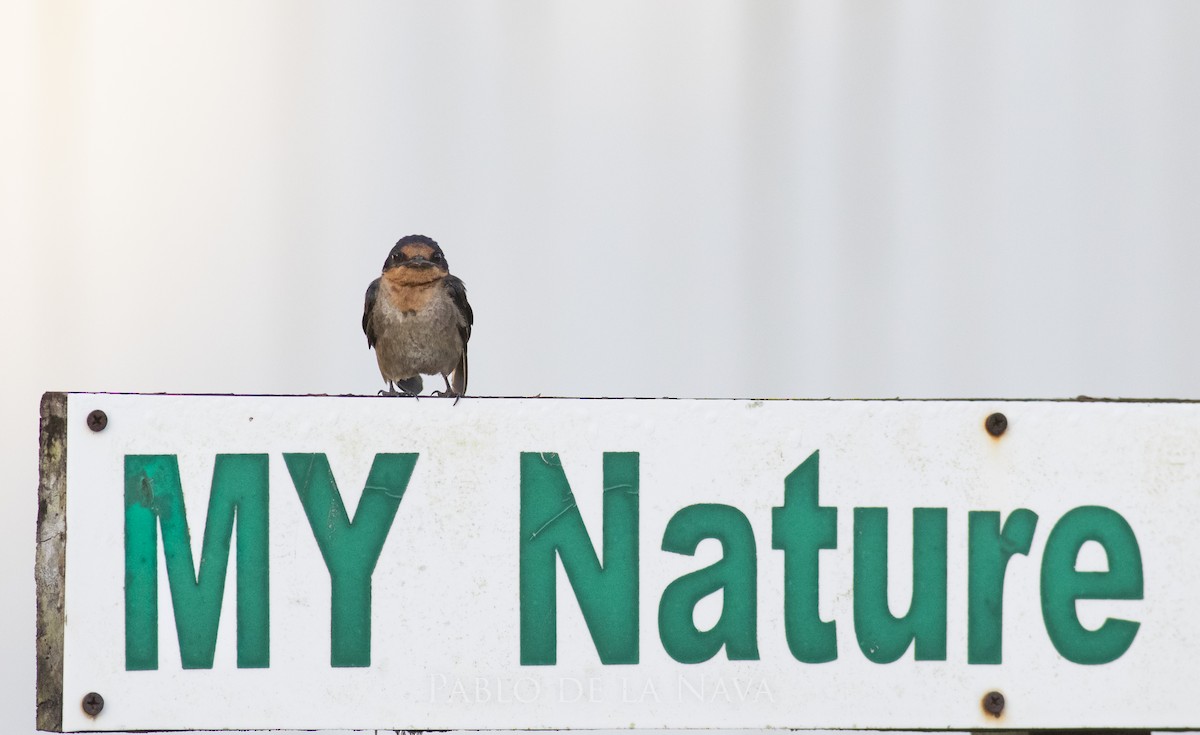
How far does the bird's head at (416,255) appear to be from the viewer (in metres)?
2.44

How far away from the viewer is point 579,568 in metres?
1.28

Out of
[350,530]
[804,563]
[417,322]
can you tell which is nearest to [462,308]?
[417,322]

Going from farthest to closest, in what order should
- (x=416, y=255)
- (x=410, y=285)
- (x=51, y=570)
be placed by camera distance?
(x=410, y=285) → (x=416, y=255) → (x=51, y=570)

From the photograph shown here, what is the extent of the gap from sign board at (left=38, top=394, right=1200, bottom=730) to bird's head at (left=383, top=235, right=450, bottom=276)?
1.18m

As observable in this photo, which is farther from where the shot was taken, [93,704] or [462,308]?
[462,308]

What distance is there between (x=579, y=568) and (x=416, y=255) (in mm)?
1357

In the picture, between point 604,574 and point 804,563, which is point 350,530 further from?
point 804,563

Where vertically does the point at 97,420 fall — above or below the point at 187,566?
above

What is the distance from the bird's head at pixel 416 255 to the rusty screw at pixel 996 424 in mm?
1417

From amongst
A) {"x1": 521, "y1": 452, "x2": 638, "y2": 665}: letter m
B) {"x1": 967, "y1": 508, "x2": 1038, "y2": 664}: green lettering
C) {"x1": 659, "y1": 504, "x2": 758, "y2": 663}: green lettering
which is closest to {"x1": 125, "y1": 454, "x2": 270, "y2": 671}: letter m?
{"x1": 521, "y1": 452, "x2": 638, "y2": 665}: letter m

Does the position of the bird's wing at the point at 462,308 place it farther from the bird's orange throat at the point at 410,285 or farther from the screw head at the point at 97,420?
the screw head at the point at 97,420

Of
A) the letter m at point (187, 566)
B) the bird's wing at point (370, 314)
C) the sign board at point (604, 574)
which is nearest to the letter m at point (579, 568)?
the sign board at point (604, 574)

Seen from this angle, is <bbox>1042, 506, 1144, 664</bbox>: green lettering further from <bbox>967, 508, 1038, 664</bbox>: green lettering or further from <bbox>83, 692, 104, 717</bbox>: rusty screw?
<bbox>83, 692, 104, 717</bbox>: rusty screw

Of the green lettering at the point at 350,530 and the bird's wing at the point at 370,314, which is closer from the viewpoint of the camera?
the green lettering at the point at 350,530
